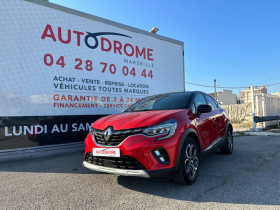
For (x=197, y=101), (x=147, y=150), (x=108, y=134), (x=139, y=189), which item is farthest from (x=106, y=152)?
(x=197, y=101)

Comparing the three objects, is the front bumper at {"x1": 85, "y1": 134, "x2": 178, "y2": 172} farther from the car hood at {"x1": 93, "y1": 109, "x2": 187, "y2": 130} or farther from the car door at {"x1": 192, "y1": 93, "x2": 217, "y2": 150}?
the car door at {"x1": 192, "y1": 93, "x2": 217, "y2": 150}

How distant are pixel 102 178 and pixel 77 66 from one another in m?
3.57

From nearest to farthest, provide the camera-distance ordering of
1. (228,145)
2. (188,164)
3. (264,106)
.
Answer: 1. (188,164)
2. (228,145)
3. (264,106)

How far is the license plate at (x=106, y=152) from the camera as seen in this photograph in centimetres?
284

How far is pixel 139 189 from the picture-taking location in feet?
10.2

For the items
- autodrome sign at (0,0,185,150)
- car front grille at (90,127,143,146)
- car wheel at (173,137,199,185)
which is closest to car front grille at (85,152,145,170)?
car front grille at (90,127,143,146)

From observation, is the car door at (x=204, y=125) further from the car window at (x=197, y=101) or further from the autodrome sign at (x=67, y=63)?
the autodrome sign at (x=67, y=63)

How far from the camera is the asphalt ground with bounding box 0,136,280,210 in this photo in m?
2.64

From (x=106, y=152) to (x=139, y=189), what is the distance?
0.76m

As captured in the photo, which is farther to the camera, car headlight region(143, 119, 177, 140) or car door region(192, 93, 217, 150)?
car door region(192, 93, 217, 150)

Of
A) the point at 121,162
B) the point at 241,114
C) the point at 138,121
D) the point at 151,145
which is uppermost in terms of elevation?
the point at 138,121

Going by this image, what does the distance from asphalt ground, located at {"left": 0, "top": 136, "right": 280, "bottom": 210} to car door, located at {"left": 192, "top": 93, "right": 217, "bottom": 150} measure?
58 cm

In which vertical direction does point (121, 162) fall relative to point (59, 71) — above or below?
below

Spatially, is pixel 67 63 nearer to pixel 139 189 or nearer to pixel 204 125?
pixel 204 125
